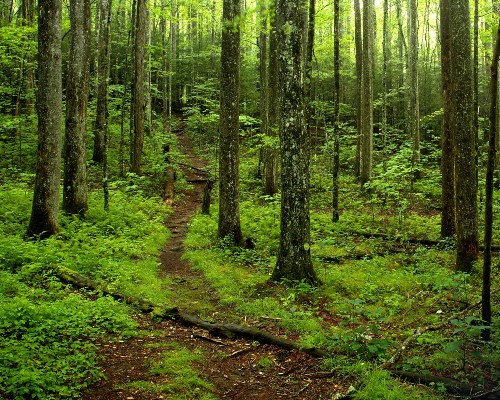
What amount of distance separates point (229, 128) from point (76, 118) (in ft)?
15.0

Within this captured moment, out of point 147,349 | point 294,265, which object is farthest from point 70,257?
point 294,265

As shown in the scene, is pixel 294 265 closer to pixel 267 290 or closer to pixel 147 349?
pixel 267 290

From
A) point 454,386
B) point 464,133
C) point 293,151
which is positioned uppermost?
point 464,133

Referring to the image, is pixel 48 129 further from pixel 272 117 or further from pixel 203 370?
pixel 272 117

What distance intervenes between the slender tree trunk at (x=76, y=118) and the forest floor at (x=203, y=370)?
6906mm

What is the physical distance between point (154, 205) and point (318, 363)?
11.5 metres

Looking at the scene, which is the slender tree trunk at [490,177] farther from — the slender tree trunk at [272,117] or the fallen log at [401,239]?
the slender tree trunk at [272,117]

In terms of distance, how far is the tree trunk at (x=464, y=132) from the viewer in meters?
8.32

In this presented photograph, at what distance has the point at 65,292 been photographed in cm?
657

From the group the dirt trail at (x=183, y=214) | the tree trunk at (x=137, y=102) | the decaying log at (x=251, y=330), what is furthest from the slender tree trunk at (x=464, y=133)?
the tree trunk at (x=137, y=102)

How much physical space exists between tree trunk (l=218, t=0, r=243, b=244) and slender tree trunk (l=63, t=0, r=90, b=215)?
4304 mm

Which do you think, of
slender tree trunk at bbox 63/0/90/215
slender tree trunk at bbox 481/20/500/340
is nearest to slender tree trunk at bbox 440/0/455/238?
slender tree trunk at bbox 481/20/500/340

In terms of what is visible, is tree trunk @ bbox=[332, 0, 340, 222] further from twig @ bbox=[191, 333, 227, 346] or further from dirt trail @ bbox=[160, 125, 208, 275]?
twig @ bbox=[191, 333, 227, 346]

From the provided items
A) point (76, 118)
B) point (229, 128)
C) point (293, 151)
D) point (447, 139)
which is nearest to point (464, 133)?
point (447, 139)
